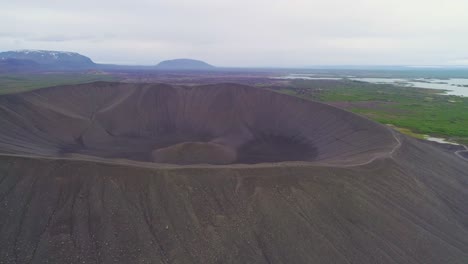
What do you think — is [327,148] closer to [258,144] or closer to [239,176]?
[258,144]

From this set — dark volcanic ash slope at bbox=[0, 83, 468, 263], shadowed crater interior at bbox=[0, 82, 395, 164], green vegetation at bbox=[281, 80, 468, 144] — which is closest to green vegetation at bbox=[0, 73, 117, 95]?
shadowed crater interior at bbox=[0, 82, 395, 164]

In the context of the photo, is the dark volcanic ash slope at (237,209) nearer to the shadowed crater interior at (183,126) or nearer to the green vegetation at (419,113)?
the shadowed crater interior at (183,126)

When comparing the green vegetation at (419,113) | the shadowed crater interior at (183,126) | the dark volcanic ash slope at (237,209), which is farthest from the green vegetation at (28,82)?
the green vegetation at (419,113)

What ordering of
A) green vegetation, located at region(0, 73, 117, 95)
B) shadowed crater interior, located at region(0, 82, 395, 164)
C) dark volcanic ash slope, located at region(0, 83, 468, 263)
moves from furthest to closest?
green vegetation, located at region(0, 73, 117, 95), shadowed crater interior, located at region(0, 82, 395, 164), dark volcanic ash slope, located at region(0, 83, 468, 263)

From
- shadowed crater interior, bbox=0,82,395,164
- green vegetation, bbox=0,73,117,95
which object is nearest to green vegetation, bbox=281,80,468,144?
shadowed crater interior, bbox=0,82,395,164

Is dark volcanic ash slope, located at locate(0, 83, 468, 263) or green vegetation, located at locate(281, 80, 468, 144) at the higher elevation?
dark volcanic ash slope, located at locate(0, 83, 468, 263)

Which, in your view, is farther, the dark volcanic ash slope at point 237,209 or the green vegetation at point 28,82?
the green vegetation at point 28,82

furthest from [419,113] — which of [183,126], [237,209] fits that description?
[237,209]

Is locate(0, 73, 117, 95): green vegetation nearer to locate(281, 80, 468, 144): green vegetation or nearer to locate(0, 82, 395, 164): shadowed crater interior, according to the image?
locate(0, 82, 395, 164): shadowed crater interior

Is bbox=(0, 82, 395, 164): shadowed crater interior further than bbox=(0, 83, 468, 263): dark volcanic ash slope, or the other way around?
bbox=(0, 82, 395, 164): shadowed crater interior

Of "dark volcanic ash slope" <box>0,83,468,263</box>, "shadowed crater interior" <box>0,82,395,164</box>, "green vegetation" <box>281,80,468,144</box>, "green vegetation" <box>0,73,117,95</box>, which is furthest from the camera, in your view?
"green vegetation" <box>0,73,117,95</box>
